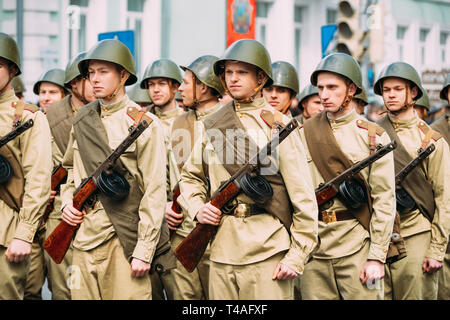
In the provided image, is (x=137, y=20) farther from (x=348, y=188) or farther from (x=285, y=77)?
(x=348, y=188)

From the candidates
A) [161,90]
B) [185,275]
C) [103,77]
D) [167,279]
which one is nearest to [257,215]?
[103,77]

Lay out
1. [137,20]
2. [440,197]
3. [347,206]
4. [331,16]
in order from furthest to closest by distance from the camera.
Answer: [331,16] → [137,20] → [440,197] → [347,206]

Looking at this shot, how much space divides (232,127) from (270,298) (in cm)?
111

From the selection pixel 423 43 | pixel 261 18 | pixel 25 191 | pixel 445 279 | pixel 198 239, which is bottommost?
pixel 445 279

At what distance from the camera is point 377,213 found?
595cm

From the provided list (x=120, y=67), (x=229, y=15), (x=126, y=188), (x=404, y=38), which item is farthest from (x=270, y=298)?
(x=404, y=38)

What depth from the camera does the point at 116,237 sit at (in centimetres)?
555

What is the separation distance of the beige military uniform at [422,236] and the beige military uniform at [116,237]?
96.9 inches

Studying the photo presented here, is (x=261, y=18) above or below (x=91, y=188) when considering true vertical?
above

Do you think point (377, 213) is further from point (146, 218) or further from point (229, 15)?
point (229, 15)

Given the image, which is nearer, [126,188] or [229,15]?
[126,188]

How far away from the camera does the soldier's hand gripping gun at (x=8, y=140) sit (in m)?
5.54

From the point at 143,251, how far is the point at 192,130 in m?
2.38

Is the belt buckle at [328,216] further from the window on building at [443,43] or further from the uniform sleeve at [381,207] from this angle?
the window on building at [443,43]
